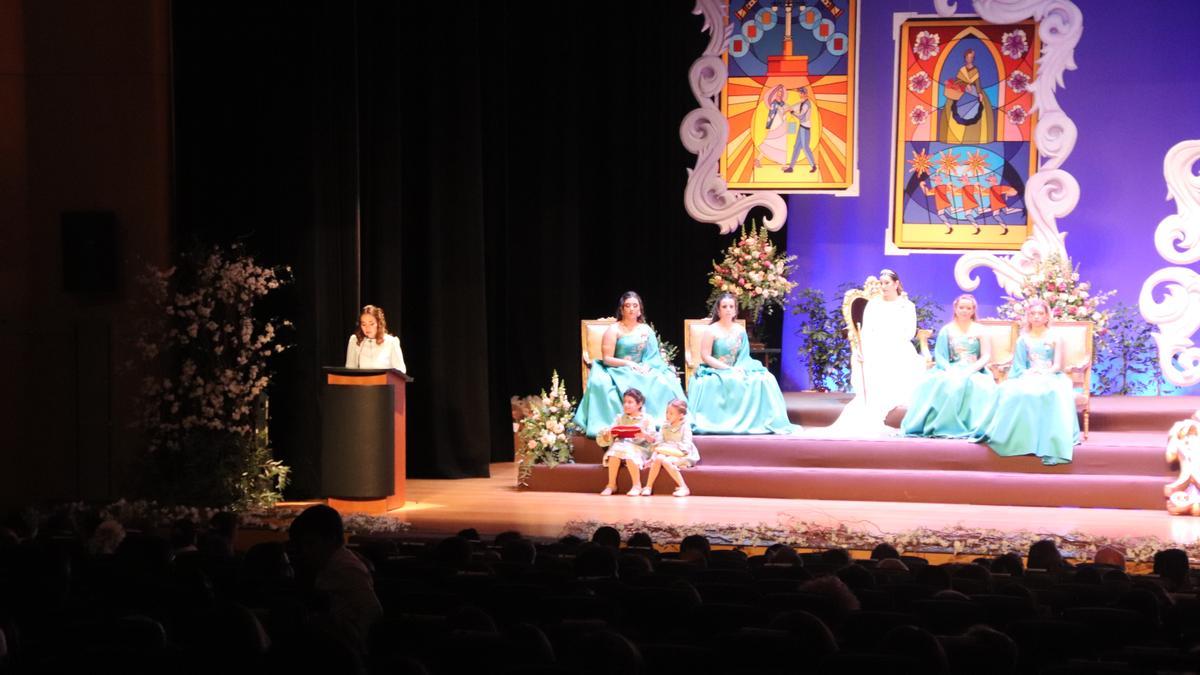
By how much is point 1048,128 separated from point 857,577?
29.1ft

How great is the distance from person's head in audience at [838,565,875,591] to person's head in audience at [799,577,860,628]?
321 mm

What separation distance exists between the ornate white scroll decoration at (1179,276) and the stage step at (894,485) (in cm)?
324

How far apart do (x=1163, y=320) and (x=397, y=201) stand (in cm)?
680

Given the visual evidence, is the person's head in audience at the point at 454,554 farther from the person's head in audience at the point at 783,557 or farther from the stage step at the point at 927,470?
the stage step at the point at 927,470

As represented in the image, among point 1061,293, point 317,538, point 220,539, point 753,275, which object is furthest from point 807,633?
point 1061,293

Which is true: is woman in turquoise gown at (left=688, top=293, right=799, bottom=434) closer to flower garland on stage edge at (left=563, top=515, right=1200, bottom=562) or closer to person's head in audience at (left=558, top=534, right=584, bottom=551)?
flower garland on stage edge at (left=563, top=515, right=1200, bottom=562)

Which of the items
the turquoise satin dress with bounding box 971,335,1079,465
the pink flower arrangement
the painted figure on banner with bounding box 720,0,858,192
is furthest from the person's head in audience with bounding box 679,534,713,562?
the painted figure on banner with bounding box 720,0,858,192

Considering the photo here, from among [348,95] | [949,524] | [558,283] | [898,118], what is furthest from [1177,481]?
[348,95]

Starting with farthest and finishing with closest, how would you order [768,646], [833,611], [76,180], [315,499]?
[315,499]
[76,180]
[833,611]
[768,646]

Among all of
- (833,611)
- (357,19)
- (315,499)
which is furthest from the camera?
(357,19)

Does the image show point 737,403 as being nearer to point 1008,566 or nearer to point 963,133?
point 963,133

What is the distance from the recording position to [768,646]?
8.29ft

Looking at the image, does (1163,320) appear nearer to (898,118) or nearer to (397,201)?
(898,118)

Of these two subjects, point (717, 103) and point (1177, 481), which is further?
point (717, 103)
